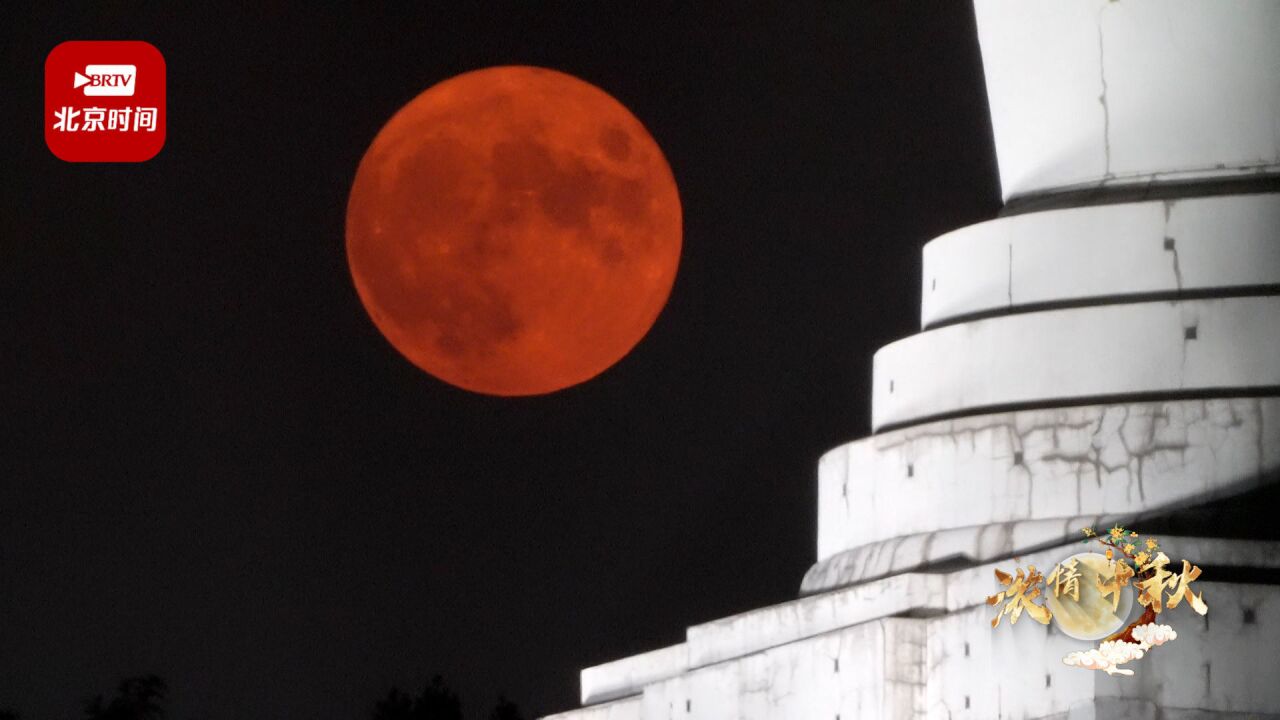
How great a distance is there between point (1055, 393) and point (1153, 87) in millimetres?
2575

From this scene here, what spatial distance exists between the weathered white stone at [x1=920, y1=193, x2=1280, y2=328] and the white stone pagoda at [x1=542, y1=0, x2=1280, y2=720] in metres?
0.02

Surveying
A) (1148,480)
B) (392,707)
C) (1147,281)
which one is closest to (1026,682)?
(1148,480)

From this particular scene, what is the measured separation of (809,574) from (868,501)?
121 cm

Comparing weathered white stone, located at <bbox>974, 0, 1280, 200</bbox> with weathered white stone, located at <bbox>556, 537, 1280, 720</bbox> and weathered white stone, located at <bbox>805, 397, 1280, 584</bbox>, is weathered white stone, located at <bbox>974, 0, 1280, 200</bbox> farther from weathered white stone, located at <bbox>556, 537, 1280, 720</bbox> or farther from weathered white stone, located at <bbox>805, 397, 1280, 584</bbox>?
weathered white stone, located at <bbox>556, 537, 1280, 720</bbox>

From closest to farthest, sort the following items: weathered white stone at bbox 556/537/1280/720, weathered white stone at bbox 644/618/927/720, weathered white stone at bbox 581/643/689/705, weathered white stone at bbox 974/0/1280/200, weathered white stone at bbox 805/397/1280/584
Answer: weathered white stone at bbox 556/537/1280/720 → weathered white stone at bbox 644/618/927/720 → weathered white stone at bbox 805/397/1280/584 → weathered white stone at bbox 974/0/1280/200 → weathered white stone at bbox 581/643/689/705

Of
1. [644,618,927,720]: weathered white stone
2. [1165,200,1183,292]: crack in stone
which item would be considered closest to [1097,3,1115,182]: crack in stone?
[1165,200,1183,292]: crack in stone

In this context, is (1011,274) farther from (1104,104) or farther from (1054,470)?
(1054,470)

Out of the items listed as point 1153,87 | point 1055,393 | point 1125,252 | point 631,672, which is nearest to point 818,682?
point 1055,393

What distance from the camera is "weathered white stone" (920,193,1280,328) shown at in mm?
21109

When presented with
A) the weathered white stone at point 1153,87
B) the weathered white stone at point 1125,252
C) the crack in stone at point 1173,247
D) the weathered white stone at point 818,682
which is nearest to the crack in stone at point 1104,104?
the weathered white stone at point 1153,87

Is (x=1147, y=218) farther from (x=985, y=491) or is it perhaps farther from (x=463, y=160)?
(x=463, y=160)

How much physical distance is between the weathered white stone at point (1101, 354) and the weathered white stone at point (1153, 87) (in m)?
1.36

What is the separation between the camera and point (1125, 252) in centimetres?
2134

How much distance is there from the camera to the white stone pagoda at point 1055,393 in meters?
19.5
